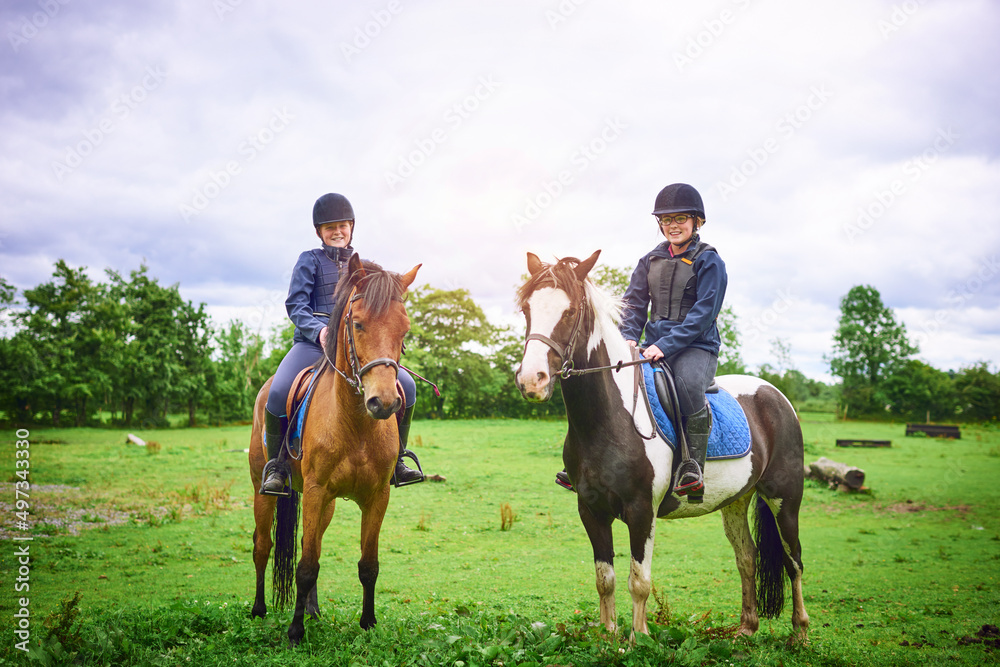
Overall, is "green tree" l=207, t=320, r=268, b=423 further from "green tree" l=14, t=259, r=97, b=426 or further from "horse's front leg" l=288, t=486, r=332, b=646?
"horse's front leg" l=288, t=486, r=332, b=646

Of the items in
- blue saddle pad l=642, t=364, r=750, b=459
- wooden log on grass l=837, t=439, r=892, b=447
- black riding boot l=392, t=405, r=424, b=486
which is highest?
blue saddle pad l=642, t=364, r=750, b=459

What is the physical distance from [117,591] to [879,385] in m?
54.0

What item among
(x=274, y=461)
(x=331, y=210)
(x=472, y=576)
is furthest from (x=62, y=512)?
(x=331, y=210)

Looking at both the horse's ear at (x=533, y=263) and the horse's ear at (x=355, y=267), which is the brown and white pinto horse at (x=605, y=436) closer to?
the horse's ear at (x=533, y=263)

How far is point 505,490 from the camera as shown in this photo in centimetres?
1412

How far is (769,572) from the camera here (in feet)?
17.6

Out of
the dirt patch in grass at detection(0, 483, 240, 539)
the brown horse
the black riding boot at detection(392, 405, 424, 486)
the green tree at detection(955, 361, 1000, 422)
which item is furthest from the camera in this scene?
Result: the green tree at detection(955, 361, 1000, 422)

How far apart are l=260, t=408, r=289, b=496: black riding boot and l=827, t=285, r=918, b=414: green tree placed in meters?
51.0

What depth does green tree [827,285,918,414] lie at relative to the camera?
153ft

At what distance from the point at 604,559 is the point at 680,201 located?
114 inches

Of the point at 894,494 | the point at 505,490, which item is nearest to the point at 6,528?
the point at 505,490

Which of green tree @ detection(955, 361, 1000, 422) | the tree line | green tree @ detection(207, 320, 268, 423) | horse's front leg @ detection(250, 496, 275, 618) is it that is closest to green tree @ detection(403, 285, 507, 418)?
the tree line

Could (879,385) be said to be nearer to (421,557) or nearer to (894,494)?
(894,494)

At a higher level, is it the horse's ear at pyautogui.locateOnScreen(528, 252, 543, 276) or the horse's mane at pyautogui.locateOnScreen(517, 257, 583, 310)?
the horse's ear at pyautogui.locateOnScreen(528, 252, 543, 276)
